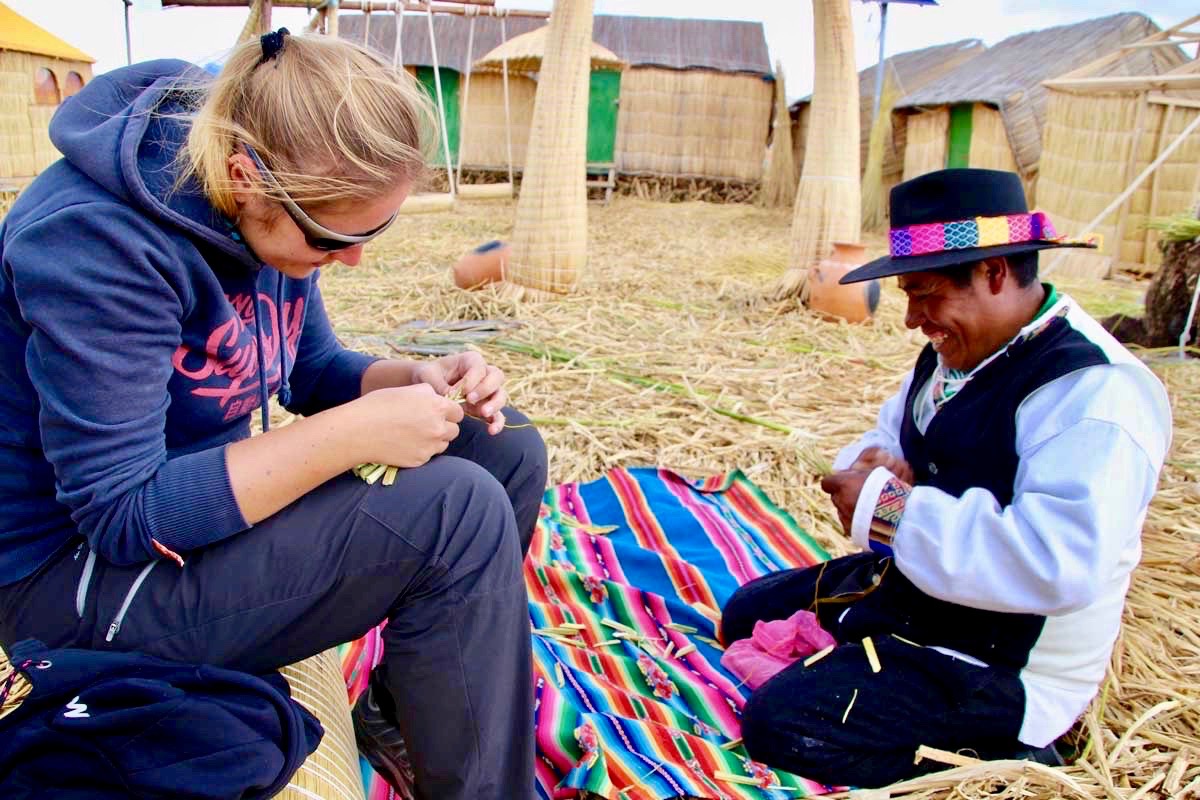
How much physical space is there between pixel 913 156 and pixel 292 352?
1257cm

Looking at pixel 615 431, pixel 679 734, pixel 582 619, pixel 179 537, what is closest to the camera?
pixel 179 537

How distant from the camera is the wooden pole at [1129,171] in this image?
8.49m

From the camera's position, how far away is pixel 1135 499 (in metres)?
1.70

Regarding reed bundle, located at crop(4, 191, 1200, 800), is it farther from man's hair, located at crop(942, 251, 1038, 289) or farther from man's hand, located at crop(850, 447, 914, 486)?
man's hair, located at crop(942, 251, 1038, 289)

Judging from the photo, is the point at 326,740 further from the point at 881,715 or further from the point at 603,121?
the point at 603,121

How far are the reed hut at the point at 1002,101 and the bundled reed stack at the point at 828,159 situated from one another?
5.20 metres

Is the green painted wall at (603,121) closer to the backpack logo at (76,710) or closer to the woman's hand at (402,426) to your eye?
the woman's hand at (402,426)

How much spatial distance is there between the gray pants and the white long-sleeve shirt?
0.86 meters

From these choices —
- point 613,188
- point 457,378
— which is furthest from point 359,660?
point 613,188

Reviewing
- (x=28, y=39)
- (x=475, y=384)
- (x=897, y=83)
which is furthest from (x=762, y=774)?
(x=897, y=83)

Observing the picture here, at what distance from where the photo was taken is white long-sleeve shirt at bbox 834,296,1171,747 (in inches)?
66.4

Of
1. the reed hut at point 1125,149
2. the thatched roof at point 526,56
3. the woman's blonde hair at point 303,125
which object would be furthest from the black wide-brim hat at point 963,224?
the thatched roof at point 526,56

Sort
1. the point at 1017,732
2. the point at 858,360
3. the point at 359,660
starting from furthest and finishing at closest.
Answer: the point at 858,360 → the point at 359,660 → the point at 1017,732

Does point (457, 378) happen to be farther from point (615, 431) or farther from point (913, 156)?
point (913, 156)
